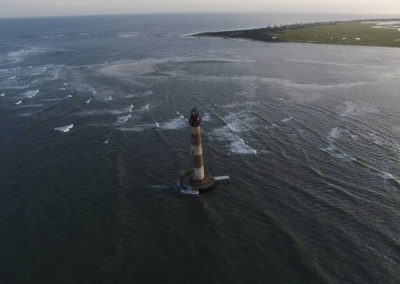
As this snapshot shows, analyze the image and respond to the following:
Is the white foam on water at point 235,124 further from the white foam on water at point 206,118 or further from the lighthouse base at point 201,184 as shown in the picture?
the lighthouse base at point 201,184

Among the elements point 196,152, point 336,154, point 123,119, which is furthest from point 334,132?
point 123,119

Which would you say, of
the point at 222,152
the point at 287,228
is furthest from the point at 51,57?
the point at 287,228

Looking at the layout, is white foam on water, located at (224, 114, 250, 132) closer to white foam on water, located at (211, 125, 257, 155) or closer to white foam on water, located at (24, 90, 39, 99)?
white foam on water, located at (211, 125, 257, 155)

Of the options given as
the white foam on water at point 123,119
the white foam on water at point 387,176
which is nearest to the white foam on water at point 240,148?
the white foam on water at point 387,176

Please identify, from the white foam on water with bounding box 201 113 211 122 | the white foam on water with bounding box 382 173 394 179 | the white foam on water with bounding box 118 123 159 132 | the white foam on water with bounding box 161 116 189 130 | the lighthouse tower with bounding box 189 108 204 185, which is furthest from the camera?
the white foam on water with bounding box 201 113 211 122

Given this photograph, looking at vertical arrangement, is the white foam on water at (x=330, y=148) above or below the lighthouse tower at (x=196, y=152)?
below

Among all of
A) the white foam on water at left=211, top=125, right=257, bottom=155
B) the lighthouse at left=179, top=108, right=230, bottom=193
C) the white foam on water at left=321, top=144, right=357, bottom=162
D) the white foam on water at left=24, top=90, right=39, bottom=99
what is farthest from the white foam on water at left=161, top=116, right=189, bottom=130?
the white foam on water at left=24, top=90, right=39, bottom=99
